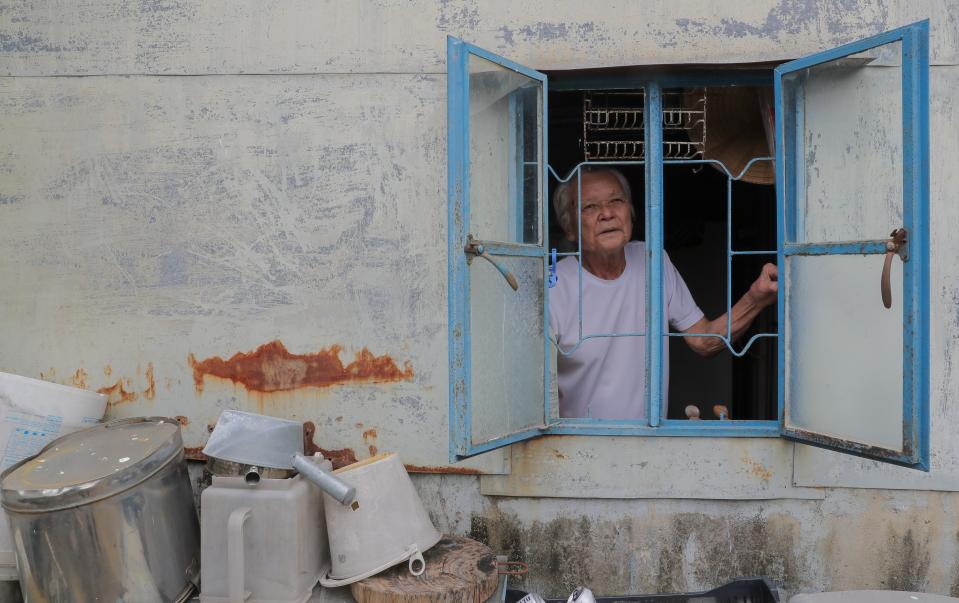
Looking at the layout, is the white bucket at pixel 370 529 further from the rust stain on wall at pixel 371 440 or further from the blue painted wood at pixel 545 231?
the blue painted wood at pixel 545 231

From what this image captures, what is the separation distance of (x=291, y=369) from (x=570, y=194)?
1502 mm

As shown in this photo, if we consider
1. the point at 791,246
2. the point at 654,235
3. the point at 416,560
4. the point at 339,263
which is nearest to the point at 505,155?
the point at 654,235

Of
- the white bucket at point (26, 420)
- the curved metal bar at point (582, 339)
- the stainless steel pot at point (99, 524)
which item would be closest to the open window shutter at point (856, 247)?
the curved metal bar at point (582, 339)

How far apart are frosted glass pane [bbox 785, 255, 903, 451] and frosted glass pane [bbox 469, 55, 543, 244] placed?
3.41 ft

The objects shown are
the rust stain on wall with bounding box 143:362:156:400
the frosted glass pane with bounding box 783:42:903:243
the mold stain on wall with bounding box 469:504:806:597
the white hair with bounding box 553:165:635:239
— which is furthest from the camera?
the white hair with bounding box 553:165:635:239

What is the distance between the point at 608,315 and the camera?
139 inches

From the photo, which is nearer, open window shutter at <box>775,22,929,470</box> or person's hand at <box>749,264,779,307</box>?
open window shutter at <box>775,22,929,470</box>

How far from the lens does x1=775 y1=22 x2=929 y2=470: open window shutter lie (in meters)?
2.54

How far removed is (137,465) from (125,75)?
5.45 feet

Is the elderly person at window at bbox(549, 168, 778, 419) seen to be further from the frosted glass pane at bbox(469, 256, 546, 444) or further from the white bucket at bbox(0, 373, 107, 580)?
the white bucket at bbox(0, 373, 107, 580)

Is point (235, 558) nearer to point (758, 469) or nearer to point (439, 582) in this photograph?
point (439, 582)

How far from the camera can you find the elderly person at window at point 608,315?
351 centimetres

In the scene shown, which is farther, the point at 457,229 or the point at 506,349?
the point at 506,349

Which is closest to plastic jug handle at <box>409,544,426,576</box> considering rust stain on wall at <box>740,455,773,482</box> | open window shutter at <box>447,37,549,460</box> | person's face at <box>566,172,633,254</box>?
open window shutter at <box>447,37,549,460</box>
